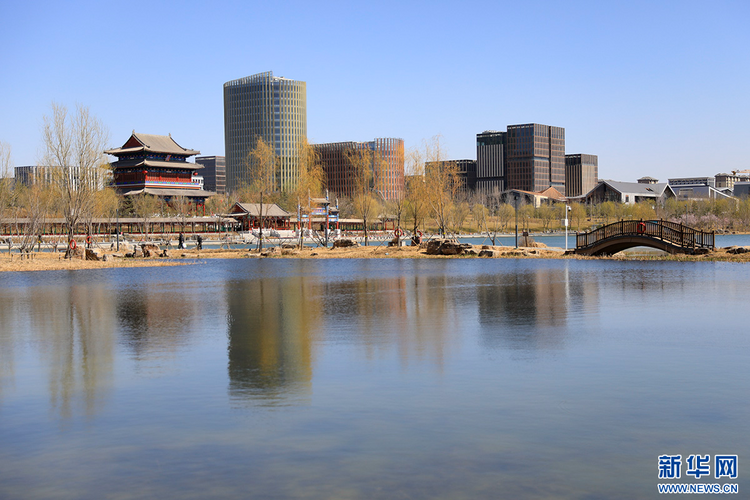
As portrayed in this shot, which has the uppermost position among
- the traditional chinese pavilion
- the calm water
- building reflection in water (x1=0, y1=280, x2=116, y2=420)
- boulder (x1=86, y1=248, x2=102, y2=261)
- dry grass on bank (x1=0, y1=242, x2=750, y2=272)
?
the traditional chinese pavilion

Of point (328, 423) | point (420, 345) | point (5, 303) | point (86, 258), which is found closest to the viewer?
point (328, 423)

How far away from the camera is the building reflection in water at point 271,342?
37.3 ft

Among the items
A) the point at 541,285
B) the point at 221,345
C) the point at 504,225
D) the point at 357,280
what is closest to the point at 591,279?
the point at 541,285

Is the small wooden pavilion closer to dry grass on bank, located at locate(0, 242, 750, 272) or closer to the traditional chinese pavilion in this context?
the traditional chinese pavilion

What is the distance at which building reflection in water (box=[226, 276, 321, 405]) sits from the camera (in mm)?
11375

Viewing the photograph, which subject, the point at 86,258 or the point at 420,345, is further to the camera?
the point at 86,258

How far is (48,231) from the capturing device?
102 m

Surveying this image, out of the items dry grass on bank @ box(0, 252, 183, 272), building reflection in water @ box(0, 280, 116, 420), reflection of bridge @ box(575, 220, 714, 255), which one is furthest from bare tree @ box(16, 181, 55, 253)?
reflection of bridge @ box(575, 220, 714, 255)

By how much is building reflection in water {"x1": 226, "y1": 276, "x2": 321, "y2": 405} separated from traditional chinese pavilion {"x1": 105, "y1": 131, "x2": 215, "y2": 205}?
308 feet

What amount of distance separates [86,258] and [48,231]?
58385mm

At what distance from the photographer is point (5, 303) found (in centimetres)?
2412

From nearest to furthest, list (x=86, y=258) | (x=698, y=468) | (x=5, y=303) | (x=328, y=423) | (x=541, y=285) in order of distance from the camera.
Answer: (x=698, y=468) → (x=328, y=423) → (x=5, y=303) → (x=541, y=285) → (x=86, y=258)

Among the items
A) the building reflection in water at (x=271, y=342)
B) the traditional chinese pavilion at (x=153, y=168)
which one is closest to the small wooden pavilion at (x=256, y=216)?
the traditional chinese pavilion at (x=153, y=168)

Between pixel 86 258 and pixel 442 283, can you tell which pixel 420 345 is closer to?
pixel 442 283
